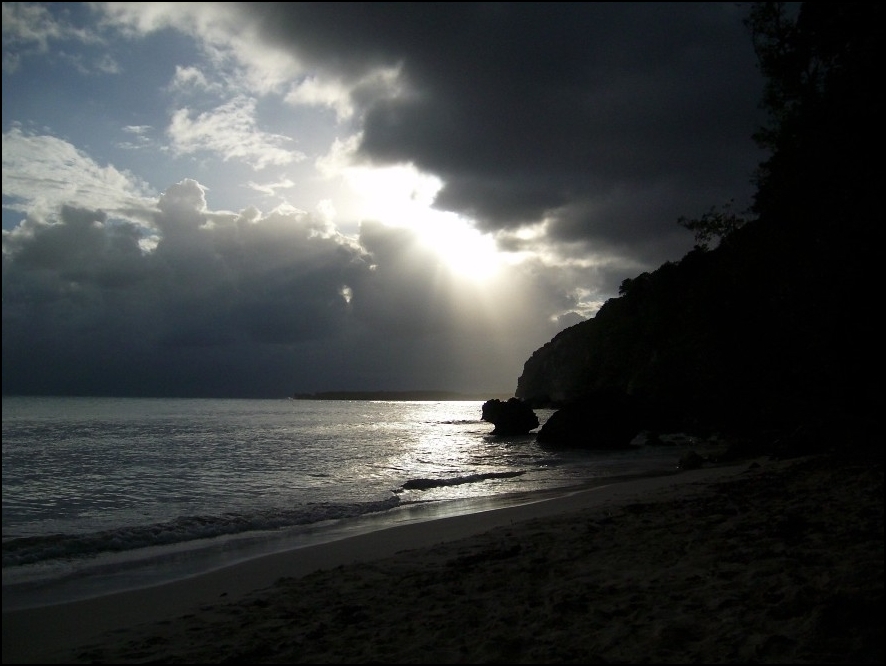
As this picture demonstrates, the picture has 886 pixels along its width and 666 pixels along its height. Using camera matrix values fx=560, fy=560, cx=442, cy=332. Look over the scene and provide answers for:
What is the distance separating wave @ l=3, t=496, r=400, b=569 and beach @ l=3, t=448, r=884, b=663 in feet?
10.5

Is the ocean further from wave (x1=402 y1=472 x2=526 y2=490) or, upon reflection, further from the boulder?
the boulder

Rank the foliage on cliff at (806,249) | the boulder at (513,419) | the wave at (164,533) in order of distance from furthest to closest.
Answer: the boulder at (513,419) → the wave at (164,533) → the foliage on cliff at (806,249)

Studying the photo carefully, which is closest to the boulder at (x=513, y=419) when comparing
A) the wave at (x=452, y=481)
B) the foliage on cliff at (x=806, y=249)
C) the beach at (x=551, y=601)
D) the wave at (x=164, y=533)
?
the wave at (x=452, y=481)

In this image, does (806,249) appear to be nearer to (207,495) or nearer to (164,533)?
(164,533)

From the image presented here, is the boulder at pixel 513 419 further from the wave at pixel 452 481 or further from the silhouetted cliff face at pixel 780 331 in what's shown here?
the wave at pixel 452 481

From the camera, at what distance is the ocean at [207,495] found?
32.6ft

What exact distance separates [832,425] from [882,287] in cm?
711

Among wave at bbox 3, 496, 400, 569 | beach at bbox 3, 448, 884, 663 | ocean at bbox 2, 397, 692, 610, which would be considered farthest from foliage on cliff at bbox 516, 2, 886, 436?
wave at bbox 3, 496, 400, 569

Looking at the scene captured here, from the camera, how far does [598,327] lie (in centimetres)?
10981

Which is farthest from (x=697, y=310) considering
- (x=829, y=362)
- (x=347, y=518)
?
(x=347, y=518)

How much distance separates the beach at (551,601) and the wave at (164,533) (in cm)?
320

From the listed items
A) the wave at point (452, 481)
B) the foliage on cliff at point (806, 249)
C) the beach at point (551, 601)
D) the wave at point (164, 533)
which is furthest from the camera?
the wave at point (452, 481)

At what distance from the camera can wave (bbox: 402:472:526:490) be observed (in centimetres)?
2023

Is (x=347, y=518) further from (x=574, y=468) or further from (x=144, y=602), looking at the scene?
(x=574, y=468)
